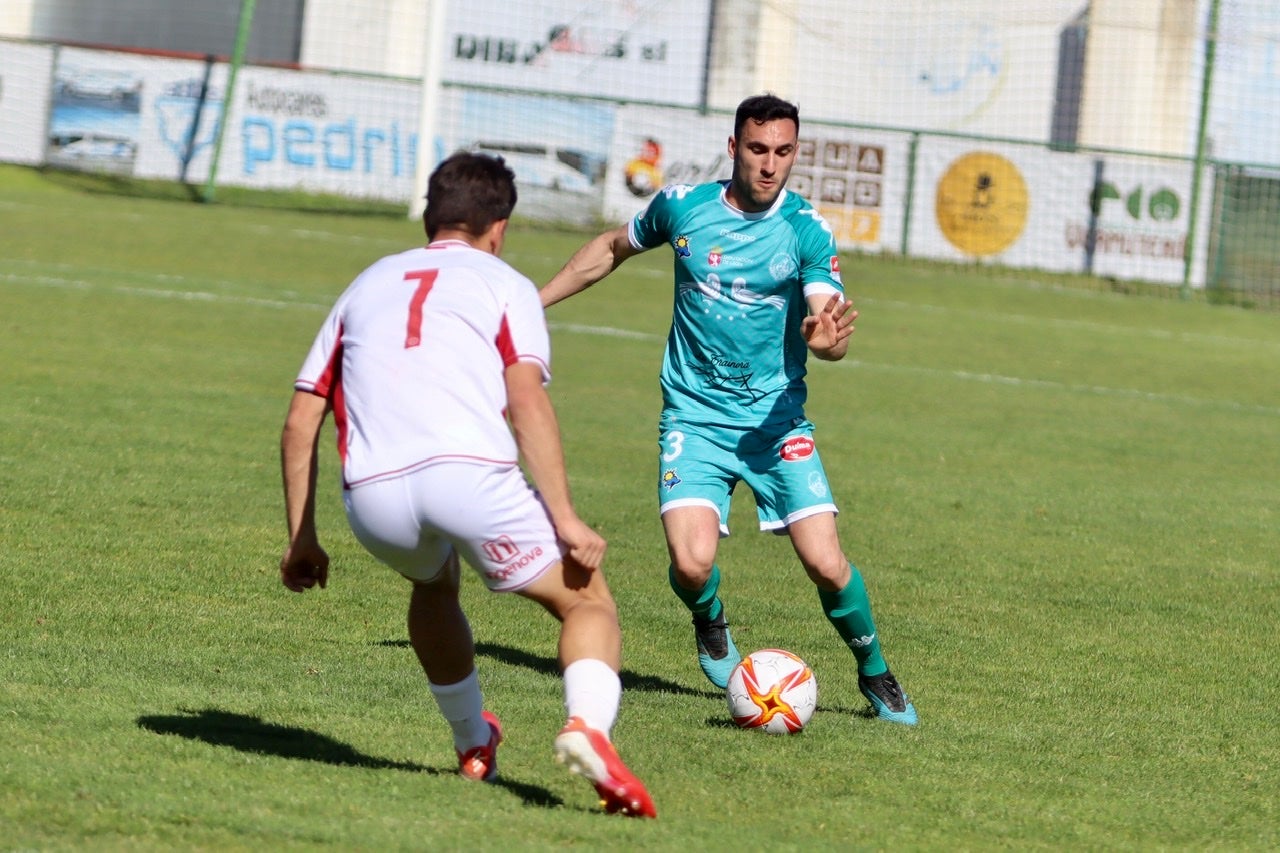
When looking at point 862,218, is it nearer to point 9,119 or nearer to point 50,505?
point 9,119

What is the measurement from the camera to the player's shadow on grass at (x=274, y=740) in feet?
16.1

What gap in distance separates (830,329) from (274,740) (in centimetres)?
222

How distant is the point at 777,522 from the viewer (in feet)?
21.0

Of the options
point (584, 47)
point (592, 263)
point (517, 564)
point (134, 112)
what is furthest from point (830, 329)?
point (584, 47)

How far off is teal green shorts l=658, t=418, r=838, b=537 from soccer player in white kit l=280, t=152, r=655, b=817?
71.8 inches

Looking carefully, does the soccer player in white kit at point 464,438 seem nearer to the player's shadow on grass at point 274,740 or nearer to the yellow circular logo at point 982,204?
the player's shadow on grass at point 274,740

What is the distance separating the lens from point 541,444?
4332mm

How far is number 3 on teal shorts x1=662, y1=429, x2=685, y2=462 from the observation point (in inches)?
253

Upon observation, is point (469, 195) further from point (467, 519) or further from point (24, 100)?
point (24, 100)

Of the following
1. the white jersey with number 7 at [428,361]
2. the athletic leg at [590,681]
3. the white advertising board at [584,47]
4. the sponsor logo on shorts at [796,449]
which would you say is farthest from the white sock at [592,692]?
the white advertising board at [584,47]

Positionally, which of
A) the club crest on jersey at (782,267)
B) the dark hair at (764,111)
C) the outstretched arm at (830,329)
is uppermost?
the dark hair at (764,111)

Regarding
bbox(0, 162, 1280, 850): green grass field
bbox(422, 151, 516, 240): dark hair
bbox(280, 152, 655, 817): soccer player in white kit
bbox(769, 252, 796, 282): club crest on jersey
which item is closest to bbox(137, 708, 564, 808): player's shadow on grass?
bbox(0, 162, 1280, 850): green grass field

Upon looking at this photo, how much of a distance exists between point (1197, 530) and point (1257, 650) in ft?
→ 9.58

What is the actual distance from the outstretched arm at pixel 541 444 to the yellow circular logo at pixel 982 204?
22238 mm
